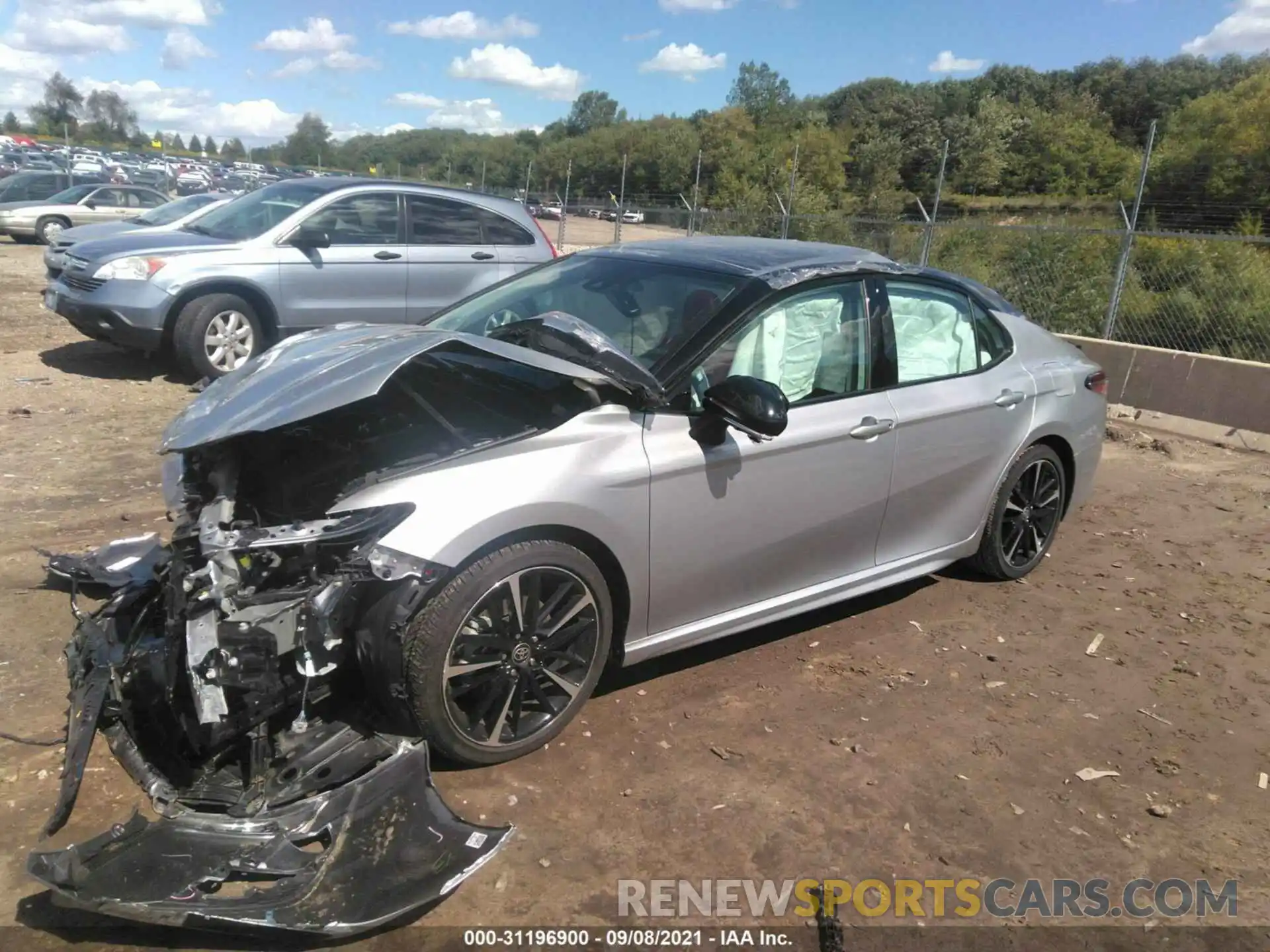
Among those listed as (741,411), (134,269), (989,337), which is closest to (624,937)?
(741,411)

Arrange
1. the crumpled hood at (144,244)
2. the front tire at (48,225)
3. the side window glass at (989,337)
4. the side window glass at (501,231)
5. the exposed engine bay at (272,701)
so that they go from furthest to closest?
the front tire at (48,225) < the side window glass at (501,231) < the crumpled hood at (144,244) < the side window glass at (989,337) < the exposed engine bay at (272,701)

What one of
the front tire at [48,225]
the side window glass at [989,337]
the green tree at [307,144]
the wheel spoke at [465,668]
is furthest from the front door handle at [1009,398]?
the green tree at [307,144]

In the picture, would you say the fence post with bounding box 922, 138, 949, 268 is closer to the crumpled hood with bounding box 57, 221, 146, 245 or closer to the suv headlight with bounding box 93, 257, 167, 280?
the suv headlight with bounding box 93, 257, 167, 280

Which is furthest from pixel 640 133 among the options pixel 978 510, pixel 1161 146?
pixel 978 510

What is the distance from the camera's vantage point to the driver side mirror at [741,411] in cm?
336

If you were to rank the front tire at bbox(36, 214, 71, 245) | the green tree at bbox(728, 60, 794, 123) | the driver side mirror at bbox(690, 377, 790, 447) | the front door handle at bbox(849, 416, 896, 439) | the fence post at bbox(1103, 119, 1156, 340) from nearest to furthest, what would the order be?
1. the driver side mirror at bbox(690, 377, 790, 447)
2. the front door handle at bbox(849, 416, 896, 439)
3. the fence post at bbox(1103, 119, 1156, 340)
4. the front tire at bbox(36, 214, 71, 245)
5. the green tree at bbox(728, 60, 794, 123)

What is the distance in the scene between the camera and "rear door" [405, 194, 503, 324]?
9023 millimetres

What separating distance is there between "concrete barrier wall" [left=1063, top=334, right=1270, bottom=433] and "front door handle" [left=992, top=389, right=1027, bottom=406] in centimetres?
508

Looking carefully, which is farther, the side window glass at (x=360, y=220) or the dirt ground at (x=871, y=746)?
the side window glass at (x=360, y=220)

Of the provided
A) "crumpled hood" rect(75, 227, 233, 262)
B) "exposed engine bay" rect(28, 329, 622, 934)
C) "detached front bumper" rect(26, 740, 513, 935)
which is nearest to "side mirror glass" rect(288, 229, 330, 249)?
"crumpled hood" rect(75, 227, 233, 262)

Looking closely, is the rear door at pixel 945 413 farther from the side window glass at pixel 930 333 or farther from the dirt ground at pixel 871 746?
the dirt ground at pixel 871 746

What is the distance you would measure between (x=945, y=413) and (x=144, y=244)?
709 cm

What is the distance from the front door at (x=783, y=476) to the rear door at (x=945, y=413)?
0.14 m

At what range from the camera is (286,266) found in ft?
27.4
